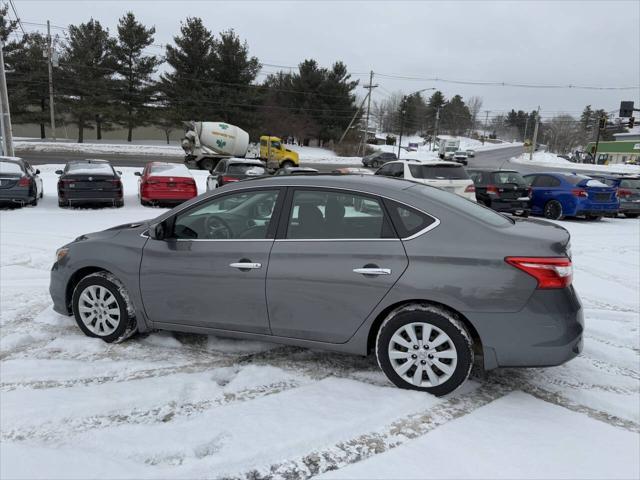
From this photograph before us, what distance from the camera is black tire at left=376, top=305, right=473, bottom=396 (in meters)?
3.21

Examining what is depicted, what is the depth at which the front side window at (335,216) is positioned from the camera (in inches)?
138

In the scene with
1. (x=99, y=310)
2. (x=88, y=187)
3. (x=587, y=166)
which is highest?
(x=587, y=166)

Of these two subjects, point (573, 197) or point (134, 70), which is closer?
point (573, 197)

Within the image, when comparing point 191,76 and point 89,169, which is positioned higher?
point 191,76

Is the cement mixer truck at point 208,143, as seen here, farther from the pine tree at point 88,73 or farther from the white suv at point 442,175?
the white suv at point 442,175

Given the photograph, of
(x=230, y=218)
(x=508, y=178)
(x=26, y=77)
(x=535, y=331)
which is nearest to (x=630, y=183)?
(x=508, y=178)

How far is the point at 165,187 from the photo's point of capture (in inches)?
531

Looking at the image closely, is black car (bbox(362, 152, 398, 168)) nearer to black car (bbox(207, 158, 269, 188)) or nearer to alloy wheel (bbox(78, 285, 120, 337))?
black car (bbox(207, 158, 269, 188))

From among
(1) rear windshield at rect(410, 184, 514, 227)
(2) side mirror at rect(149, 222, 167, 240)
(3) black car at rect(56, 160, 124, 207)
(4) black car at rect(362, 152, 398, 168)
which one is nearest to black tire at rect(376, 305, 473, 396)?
(1) rear windshield at rect(410, 184, 514, 227)

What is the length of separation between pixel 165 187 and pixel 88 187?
201 centimetres

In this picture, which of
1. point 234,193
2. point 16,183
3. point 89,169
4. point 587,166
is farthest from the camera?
point 587,166

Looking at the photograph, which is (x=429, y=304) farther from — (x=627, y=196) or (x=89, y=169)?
(x=627, y=196)

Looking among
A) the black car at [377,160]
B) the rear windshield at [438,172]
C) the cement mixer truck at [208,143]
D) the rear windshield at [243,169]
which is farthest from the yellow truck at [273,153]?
the rear windshield at [438,172]

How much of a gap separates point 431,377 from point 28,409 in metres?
2.80
